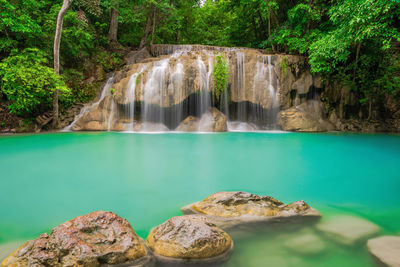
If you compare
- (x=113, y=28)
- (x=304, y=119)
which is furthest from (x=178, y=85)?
(x=113, y=28)

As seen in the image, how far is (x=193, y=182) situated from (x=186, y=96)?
786 cm

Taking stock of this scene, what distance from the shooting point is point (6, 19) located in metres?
9.35

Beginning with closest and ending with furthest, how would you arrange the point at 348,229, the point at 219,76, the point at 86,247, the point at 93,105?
the point at 86,247 < the point at 348,229 < the point at 219,76 < the point at 93,105

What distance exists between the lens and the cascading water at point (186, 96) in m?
11.9

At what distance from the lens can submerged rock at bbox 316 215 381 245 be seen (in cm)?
237

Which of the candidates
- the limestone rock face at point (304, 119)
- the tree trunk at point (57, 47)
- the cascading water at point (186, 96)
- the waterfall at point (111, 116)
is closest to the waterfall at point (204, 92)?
the cascading water at point (186, 96)

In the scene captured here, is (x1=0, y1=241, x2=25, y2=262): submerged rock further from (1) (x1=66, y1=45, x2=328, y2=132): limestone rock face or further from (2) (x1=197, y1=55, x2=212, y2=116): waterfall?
(2) (x1=197, y1=55, x2=212, y2=116): waterfall

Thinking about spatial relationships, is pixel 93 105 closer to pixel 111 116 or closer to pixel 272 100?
pixel 111 116

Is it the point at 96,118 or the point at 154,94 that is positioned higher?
the point at 154,94

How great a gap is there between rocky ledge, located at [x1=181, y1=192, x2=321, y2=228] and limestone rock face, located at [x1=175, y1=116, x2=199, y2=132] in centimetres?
861

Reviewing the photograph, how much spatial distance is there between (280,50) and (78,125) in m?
13.3

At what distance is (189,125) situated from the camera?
11.8 metres

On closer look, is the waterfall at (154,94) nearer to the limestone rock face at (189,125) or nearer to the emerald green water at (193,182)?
the limestone rock face at (189,125)

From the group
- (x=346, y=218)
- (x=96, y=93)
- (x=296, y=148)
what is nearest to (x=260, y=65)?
(x=296, y=148)
